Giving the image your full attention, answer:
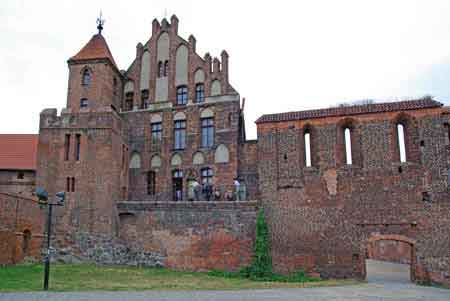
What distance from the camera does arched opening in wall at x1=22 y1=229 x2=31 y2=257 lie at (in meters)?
22.1

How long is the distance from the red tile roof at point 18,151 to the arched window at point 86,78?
22.6ft

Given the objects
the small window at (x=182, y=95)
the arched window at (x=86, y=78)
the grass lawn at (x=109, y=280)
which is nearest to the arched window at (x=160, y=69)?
the small window at (x=182, y=95)

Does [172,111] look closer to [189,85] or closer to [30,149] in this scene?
[189,85]

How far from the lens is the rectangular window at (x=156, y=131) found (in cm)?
2867

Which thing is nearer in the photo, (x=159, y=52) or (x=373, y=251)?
(x=159, y=52)

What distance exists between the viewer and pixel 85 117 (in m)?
25.9

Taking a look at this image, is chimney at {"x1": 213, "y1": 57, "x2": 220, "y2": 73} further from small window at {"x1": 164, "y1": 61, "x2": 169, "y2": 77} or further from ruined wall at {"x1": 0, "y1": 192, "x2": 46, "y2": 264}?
ruined wall at {"x1": 0, "y1": 192, "x2": 46, "y2": 264}

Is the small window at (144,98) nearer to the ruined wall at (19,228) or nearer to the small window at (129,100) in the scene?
the small window at (129,100)

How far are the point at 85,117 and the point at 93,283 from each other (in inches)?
484

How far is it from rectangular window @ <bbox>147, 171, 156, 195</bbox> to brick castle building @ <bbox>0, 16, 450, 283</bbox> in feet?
0.23

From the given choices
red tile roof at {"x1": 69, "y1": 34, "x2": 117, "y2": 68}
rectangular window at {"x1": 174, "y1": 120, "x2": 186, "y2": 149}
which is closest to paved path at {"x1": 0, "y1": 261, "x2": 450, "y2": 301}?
rectangular window at {"x1": 174, "y1": 120, "x2": 186, "y2": 149}

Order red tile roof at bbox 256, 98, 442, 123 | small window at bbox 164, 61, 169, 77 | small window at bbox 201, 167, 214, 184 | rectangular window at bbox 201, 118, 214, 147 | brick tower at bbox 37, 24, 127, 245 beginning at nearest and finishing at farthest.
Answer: red tile roof at bbox 256, 98, 442, 123 → brick tower at bbox 37, 24, 127, 245 → small window at bbox 201, 167, 214, 184 → rectangular window at bbox 201, 118, 214, 147 → small window at bbox 164, 61, 169, 77

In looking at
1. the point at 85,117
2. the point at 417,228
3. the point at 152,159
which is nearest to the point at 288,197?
the point at 417,228

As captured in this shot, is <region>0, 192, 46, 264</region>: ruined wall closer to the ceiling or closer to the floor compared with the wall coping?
closer to the floor
